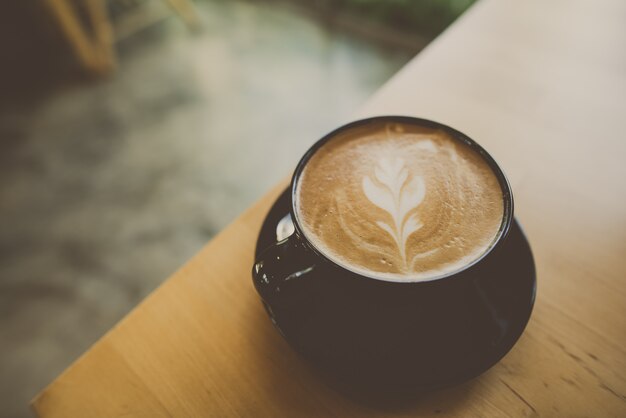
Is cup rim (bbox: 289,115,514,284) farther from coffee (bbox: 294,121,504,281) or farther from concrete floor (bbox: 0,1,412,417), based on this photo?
concrete floor (bbox: 0,1,412,417)

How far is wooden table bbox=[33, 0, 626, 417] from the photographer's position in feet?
1.41

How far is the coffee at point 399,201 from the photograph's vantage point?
40 centimetres

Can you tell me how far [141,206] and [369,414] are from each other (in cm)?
127

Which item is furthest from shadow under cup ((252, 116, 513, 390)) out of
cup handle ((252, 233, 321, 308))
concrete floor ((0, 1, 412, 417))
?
concrete floor ((0, 1, 412, 417))

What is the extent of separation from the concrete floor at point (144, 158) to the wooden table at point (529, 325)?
0.84 meters

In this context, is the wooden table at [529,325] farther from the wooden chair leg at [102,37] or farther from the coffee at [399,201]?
the wooden chair leg at [102,37]

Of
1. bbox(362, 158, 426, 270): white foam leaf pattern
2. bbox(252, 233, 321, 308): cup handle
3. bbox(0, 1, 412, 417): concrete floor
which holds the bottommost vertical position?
bbox(0, 1, 412, 417): concrete floor

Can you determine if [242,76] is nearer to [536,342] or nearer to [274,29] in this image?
[274,29]

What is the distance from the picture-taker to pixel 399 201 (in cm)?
45

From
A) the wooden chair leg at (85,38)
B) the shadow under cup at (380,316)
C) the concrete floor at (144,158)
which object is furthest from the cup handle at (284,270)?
the wooden chair leg at (85,38)

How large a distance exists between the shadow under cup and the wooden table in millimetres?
35

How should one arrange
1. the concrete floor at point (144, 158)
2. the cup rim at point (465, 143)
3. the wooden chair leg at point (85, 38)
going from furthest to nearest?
the wooden chair leg at point (85, 38) → the concrete floor at point (144, 158) → the cup rim at point (465, 143)

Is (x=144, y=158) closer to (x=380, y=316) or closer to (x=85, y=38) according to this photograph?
→ (x=85, y=38)

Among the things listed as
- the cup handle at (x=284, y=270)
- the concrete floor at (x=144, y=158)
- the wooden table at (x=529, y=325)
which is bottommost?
the concrete floor at (x=144, y=158)
